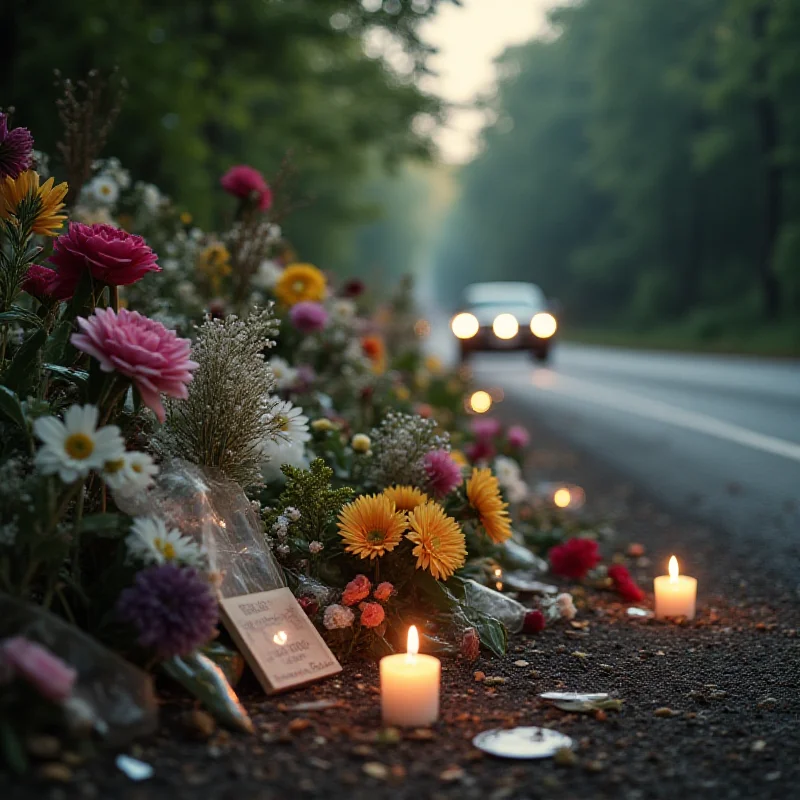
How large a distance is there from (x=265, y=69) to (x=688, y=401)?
21.7ft

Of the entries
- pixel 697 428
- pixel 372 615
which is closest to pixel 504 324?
pixel 697 428

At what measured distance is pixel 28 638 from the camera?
2.25 metres

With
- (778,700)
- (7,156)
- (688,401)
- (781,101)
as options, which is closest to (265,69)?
(688,401)

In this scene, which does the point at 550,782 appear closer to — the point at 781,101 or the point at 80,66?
the point at 80,66

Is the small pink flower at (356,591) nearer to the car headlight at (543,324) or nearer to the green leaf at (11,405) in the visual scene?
the green leaf at (11,405)

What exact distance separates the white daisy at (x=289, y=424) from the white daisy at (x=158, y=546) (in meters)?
0.75

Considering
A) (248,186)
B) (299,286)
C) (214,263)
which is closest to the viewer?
(248,186)

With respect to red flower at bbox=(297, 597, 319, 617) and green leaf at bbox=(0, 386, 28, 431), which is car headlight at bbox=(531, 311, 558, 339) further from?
green leaf at bbox=(0, 386, 28, 431)

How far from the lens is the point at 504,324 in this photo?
17844 mm

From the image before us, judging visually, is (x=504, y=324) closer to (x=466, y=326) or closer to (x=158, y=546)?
(x=466, y=326)

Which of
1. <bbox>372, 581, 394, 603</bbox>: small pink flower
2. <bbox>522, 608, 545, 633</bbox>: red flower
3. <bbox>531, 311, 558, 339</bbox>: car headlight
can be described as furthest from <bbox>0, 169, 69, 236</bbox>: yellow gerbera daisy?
<bbox>531, 311, 558, 339</bbox>: car headlight

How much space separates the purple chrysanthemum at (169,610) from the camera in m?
2.40

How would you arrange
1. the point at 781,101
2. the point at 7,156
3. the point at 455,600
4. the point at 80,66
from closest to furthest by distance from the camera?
the point at 7,156, the point at 455,600, the point at 80,66, the point at 781,101

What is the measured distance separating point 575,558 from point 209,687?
226 centimetres
